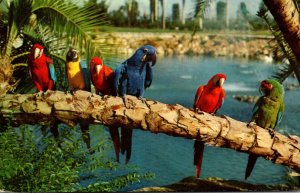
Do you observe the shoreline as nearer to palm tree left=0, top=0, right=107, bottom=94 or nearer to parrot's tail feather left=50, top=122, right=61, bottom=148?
palm tree left=0, top=0, right=107, bottom=94

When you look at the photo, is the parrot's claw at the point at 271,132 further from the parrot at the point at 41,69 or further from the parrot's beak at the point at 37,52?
the parrot's beak at the point at 37,52

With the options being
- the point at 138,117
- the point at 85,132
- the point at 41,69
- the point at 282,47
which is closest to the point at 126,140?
the point at 85,132

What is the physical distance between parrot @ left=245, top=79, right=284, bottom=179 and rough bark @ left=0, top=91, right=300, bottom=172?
0.11 m

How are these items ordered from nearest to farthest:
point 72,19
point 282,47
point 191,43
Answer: point 72,19, point 282,47, point 191,43

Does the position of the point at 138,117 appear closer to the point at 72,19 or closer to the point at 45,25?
the point at 72,19

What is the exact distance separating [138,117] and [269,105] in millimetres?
784

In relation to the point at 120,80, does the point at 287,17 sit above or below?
above

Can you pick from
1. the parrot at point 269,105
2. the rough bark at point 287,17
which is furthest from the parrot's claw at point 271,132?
the rough bark at point 287,17

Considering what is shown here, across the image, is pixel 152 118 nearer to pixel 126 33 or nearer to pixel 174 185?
pixel 126 33

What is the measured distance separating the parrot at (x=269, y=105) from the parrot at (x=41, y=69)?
117 centimetres

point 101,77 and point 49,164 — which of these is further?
point 49,164

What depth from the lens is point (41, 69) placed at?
9.18 ft

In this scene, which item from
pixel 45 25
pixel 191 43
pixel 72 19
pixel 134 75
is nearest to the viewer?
pixel 134 75

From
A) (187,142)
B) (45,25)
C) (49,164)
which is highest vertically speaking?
(45,25)
